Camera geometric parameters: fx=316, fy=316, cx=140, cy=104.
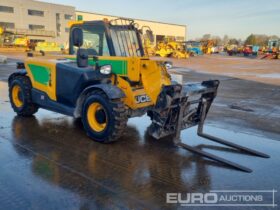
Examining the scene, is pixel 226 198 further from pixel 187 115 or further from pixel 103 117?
pixel 103 117

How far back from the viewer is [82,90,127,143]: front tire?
17.2 ft

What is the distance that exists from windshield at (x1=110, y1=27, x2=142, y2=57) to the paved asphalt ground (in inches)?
62.7

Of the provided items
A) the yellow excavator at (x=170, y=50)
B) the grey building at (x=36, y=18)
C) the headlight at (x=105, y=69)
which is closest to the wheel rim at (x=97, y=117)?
the headlight at (x=105, y=69)

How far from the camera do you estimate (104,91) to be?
532 centimetres

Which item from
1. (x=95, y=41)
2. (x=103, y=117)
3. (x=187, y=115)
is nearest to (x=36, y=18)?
(x=95, y=41)

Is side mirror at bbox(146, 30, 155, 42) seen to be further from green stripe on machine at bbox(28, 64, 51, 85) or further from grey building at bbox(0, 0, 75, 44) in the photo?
grey building at bbox(0, 0, 75, 44)

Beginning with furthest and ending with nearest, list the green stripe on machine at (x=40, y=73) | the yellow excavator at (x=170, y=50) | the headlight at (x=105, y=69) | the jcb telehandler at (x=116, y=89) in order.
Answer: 1. the yellow excavator at (x=170, y=50)
2. the green stripe on machine at (x=40, y=73)
3. the headlight at (x=105, y=69)
4. the jcb telehandler at (x=116, y=89)

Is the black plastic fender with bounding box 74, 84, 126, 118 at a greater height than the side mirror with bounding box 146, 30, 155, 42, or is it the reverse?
the side mirror with bounding box 146, 30, 155, 42

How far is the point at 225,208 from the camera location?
3609 mm

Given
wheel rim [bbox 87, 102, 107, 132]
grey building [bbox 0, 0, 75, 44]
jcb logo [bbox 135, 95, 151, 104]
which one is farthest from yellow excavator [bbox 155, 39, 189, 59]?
wheel rim [bbox 87, 102, 107, 132]

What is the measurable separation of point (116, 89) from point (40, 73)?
2.20 meters

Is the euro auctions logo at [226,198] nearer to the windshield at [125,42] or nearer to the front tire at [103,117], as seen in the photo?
the front tire at [103,117]

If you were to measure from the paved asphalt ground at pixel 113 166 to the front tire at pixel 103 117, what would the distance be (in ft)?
0.65

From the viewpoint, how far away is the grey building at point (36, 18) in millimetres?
65250
